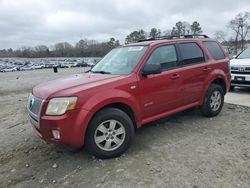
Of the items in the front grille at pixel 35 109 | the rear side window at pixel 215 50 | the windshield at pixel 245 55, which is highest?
the rear side window at pixel 215 50

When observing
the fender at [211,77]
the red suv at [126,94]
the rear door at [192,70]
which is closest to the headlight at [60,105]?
the red suv at [126,94]

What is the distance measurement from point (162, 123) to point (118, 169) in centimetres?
211

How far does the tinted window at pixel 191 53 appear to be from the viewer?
4961mm

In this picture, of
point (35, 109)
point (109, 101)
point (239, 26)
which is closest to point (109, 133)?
point (109, 101)

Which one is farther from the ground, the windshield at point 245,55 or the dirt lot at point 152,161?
the windshield at point 245,55

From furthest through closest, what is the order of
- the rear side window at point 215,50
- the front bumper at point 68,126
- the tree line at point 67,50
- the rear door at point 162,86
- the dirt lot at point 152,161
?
the tree line at point 67,50
the rear side window at point 215,50
the rear door at point 162,86
the front bumper at point 68,126
the dirt lot at point 152,161

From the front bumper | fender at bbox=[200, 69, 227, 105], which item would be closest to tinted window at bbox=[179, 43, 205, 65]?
fender at bbox=[200, 69, 227, 105]

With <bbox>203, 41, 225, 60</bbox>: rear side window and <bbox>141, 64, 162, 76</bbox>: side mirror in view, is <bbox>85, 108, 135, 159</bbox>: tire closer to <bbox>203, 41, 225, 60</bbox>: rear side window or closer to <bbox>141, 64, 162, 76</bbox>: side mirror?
<bbox>141, 64, 162, 76</bbox>: side mirror

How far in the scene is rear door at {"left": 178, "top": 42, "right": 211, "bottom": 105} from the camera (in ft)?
16.0

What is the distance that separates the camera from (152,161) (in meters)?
3.68

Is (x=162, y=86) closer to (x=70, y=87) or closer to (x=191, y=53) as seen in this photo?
(x=191, y=53)

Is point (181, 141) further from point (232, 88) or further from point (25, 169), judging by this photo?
point (232, 88)

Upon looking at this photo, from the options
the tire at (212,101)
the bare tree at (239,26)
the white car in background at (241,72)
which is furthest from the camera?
the bare tree at (239,26)

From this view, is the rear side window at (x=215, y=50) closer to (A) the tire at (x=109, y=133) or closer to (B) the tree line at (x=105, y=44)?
(A) the tire at (x=109, y=133)
